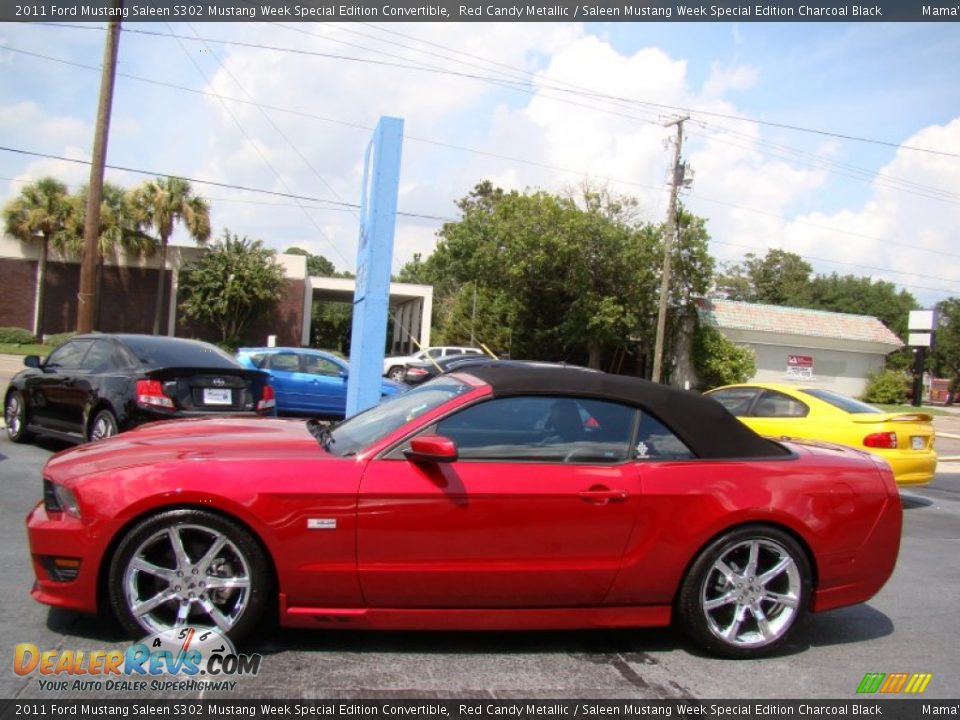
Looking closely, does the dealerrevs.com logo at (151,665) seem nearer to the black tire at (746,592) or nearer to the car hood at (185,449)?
the car hood at (185,449)

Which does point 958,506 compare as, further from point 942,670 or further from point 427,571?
point 427,571

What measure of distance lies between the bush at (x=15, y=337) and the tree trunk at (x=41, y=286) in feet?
3.59

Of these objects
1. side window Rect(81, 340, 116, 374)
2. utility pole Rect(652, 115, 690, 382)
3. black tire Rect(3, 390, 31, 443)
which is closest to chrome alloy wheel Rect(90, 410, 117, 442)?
side window Rect(81, 340, 116, 374)

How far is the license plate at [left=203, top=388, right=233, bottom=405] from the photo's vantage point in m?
7.94

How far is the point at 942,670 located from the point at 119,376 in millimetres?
7438

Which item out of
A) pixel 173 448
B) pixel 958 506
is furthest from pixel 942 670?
pixel 958 506

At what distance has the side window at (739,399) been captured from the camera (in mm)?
9844

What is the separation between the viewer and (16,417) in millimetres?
9227

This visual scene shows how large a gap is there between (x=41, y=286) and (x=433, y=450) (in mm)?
37497

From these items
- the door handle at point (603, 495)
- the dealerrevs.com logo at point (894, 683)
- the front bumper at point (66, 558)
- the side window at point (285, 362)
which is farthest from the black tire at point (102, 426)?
the dealerrevs.com logo at point (894, 683)

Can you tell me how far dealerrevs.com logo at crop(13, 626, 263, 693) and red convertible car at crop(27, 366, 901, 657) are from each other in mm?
94

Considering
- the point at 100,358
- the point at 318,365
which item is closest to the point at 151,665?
the point at 100,358

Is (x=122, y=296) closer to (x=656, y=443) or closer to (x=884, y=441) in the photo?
(x=884, y=441)

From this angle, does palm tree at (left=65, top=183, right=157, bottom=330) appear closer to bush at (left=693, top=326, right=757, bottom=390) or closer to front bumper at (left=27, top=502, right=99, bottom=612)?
bush at (left=693, top=326, right=757, bottom=390)
